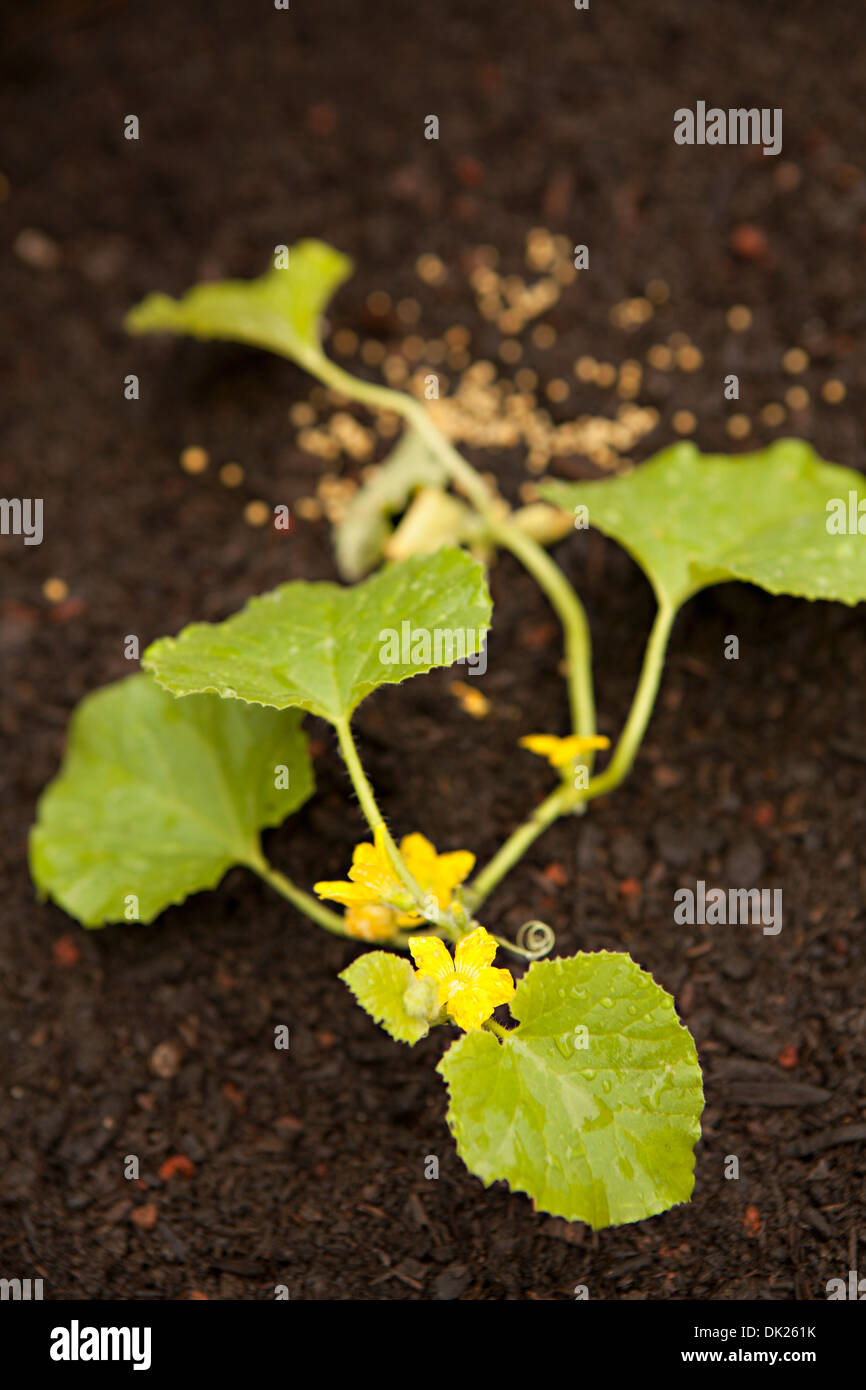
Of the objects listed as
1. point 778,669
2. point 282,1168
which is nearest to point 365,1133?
point 282,1168

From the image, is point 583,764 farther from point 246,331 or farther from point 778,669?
point 246,331

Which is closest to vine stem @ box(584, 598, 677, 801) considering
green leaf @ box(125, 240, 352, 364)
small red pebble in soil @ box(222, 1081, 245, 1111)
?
small red pebble in soil @ box(222, 1081, 245, 1111)

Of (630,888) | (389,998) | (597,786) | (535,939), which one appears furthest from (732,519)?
(389,998)

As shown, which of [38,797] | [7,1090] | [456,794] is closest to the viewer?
[7,1090]

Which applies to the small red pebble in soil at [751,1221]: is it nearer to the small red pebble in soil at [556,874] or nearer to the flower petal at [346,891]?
the small red pebble in soil at [556,874]

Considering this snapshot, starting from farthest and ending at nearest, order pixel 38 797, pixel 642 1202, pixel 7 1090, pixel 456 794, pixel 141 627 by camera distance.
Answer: pixel 141 627 < pixel 38 797 < pixel 456 794 < pixel 7 1090 < pixel 642 1202
